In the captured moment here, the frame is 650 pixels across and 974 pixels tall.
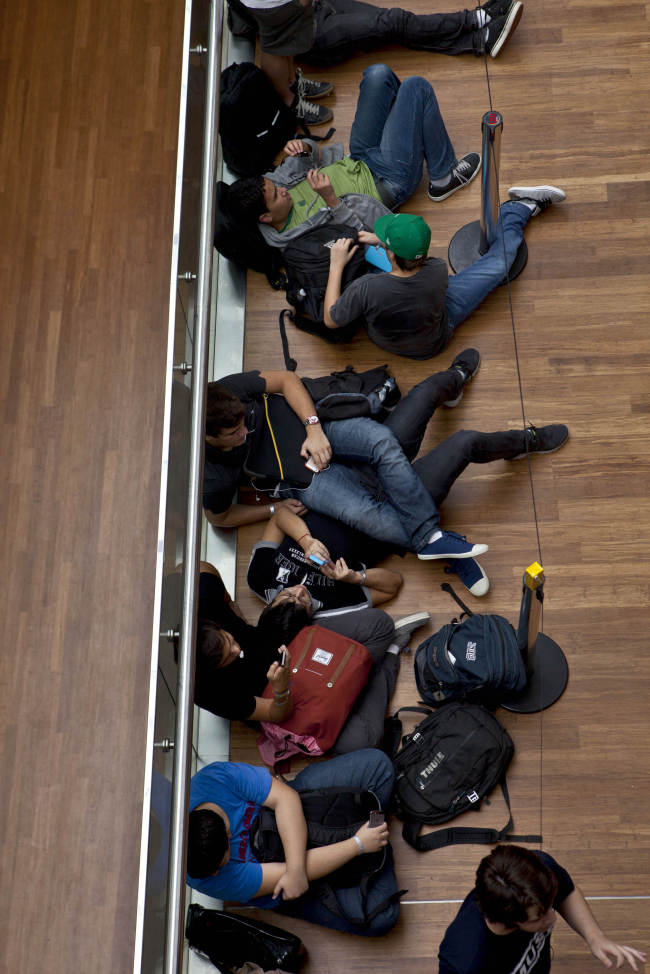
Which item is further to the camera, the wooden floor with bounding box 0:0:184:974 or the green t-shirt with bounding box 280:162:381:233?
the green t-shirt with bounding box 280:162:381:233

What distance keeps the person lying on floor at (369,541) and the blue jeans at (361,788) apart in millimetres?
596

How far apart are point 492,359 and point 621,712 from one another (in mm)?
1634

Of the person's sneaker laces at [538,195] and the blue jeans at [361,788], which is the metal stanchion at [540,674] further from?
the person's sneaker laces at [538,195]

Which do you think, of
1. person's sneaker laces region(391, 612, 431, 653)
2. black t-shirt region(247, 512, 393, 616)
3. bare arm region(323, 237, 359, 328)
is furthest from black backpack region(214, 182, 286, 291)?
person's sneaker laces region(391, 612, 431, 653)

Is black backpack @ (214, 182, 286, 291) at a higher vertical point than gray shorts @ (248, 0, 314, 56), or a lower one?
lower

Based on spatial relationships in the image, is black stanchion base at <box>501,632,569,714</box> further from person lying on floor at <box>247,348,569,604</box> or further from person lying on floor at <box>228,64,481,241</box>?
person lying on floor at <box>228,64,481,241</box>

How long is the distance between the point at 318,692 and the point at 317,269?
1.90 m

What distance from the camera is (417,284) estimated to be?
11.9 ft

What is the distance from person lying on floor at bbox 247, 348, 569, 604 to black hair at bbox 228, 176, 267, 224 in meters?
1.10

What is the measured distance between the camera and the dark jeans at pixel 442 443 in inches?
143

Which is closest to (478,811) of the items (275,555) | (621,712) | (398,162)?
(621,712)

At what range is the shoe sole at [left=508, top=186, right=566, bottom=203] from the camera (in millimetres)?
4141

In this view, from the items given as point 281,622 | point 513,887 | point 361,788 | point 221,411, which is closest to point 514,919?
point 513,887

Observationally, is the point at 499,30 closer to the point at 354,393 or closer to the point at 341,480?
the point at 354,393
